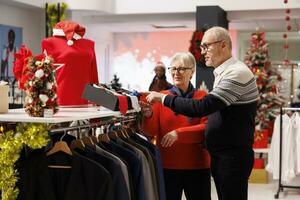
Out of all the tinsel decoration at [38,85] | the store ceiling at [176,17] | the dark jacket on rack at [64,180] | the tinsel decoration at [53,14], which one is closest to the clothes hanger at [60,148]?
the dark jacket on rack at [64,180]

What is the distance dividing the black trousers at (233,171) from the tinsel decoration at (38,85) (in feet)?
3.55

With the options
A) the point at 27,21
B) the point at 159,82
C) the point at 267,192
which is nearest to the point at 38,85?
the point at 267,192

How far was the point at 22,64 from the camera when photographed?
242 cm

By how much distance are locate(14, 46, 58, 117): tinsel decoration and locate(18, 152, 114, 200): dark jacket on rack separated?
0.24 m

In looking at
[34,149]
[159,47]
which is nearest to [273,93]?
[159,47]

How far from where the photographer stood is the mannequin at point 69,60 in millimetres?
2975

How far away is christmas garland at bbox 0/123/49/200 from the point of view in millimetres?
2148

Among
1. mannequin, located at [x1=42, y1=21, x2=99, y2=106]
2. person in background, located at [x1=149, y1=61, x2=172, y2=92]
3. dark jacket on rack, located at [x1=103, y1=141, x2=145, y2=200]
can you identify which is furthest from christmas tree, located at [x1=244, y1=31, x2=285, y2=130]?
dark jacket on rack, located at [x1=103, y1=141, x2=145, y2=200]

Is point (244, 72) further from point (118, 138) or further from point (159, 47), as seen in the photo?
point (159, 47)

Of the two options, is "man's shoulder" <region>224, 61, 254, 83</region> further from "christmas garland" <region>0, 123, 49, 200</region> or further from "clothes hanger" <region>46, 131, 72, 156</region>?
"christmas garland" <region>0, 123, 49, 200</region>

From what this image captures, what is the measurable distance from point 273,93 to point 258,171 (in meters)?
1.89

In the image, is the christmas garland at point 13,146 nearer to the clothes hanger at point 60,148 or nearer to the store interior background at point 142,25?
the clothes hanger at point 60,148

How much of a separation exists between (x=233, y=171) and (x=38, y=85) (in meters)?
1.25

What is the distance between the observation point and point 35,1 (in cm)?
795
